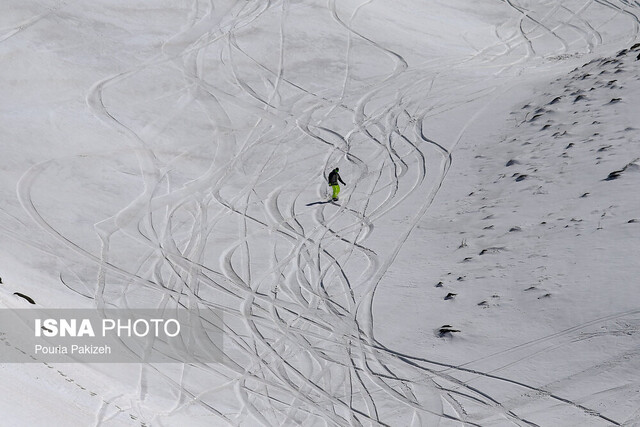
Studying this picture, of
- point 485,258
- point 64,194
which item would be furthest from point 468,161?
point 64,194

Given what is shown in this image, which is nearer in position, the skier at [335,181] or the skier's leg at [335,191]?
the skier at [335,181]

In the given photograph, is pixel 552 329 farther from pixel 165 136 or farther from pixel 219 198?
pixel 165 136

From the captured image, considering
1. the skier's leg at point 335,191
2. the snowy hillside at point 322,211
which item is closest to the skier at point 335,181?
the skier's leg at point 335,191

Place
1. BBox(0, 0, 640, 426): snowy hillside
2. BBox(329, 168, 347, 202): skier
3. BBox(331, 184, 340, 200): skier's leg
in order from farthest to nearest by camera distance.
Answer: BBox(331, 184, 340, 200): skier's leg, BBox(329, 168, 347, 202): skier, BBox(0, 0, 640, 426): snowy hillside

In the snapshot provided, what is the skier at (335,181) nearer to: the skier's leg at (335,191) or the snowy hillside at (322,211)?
the skier's leg at (335,191)

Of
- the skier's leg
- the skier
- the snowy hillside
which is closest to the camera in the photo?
the snowy hillside

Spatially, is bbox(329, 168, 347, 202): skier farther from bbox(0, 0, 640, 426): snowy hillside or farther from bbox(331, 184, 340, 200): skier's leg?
bbox(0, 0, 640, 426): snowy hillside

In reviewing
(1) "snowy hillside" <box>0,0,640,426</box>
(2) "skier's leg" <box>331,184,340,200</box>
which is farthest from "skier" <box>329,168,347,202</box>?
(1) "snowy hillside" <box>0,0,640,426</box>

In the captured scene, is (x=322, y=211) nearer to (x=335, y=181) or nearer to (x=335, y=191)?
(x=335, y=191)
